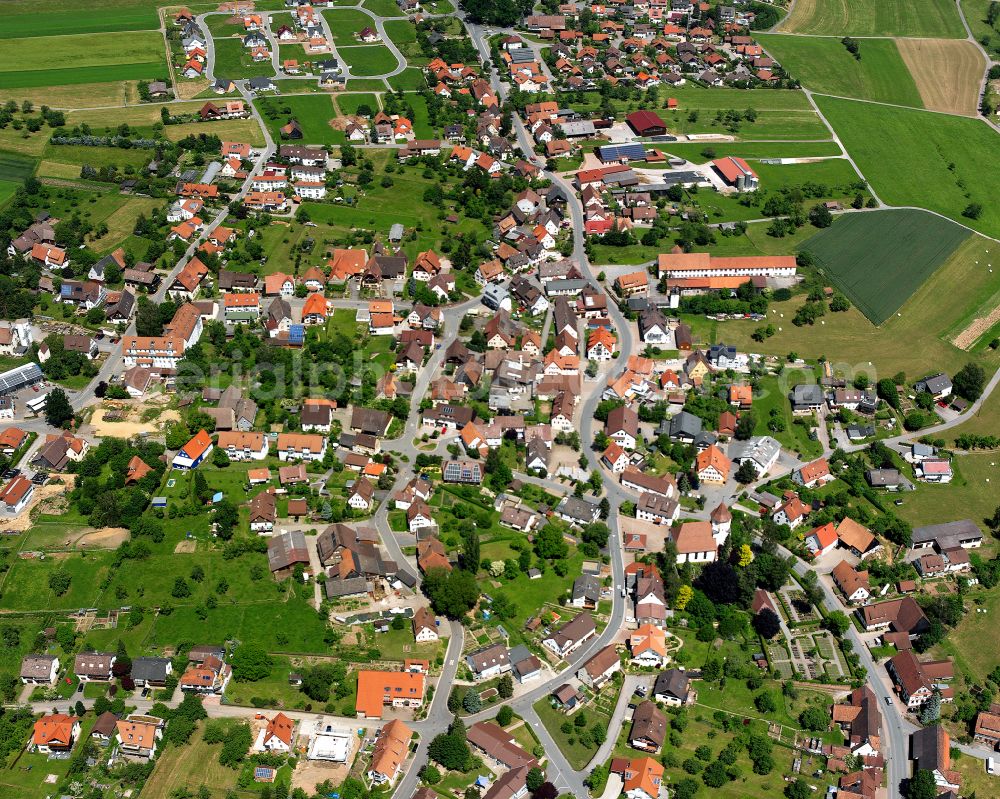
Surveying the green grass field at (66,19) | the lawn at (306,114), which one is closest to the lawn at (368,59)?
the lawn at (306,114)

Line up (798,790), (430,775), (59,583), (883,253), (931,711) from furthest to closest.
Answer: (883,253), (59,583), (931,711), (430,775), (798,790)

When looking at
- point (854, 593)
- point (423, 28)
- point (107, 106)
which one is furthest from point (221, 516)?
point (423, 28)

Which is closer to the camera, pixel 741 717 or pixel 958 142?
pixel 741 717

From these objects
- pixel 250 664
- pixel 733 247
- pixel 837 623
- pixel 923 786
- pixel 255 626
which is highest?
pixel 923 786

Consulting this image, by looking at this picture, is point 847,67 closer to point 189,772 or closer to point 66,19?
point 66,19

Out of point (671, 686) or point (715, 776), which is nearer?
point (715, 776)

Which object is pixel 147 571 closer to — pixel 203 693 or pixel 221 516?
pixel 221 516

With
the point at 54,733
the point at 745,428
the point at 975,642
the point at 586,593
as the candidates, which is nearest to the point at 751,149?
the point at 745,428
